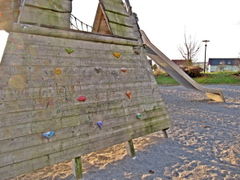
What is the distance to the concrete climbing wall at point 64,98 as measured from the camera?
8.25 ft

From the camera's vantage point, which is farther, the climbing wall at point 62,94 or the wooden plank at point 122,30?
the wooden plank at point 122,30

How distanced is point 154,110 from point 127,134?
0.95 meters

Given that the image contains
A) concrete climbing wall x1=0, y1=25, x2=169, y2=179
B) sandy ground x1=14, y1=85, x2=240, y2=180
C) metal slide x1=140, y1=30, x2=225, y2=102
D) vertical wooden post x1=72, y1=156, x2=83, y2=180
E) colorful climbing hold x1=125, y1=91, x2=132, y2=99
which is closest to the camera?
concrete climbing wall x1=0, y1=25, x2=169, y2=179

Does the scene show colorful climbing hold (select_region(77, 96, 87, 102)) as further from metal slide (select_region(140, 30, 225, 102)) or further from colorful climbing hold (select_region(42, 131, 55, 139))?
metal slide (select_region(140, 30, 225, 102))

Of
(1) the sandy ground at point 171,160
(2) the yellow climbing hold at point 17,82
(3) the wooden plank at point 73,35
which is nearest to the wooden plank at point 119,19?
(3) the wooden plank at point 73,35

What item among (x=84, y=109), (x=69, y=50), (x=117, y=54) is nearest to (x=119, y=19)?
→ (x=117, y=54)

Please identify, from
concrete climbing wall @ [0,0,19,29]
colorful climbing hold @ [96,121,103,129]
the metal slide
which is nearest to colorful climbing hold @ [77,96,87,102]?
colorful climbing hold @ [96,121,103,129]

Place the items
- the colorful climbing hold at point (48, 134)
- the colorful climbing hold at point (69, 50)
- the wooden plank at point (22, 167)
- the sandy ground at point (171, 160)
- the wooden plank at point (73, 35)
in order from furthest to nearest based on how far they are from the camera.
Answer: the colorful climbing hold at point (69, 50) < the sandy ground at point (171, 160) < the wooden plank at point (73, 35) < the colorful climbing hold at point (48, 134) < the wooden plank at point (22, 167)

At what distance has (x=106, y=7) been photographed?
13.6 ft

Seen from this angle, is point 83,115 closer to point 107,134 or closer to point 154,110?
point 107,134

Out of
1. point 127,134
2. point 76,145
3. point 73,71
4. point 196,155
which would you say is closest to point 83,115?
point 76,145

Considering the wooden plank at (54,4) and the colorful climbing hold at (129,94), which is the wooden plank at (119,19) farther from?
the colorful climbing hold at (129,94)

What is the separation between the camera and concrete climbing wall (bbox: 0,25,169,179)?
99.0 inches

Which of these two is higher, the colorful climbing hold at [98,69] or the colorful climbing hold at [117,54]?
the colorful climbing hold at [117,54]
